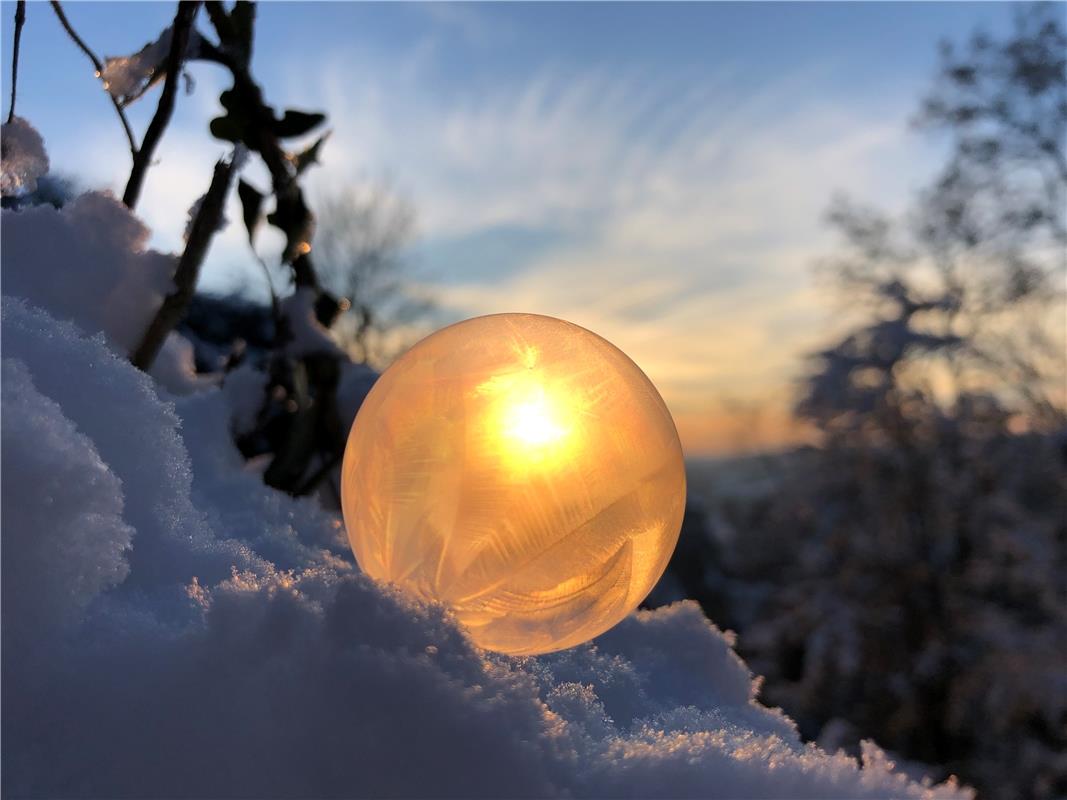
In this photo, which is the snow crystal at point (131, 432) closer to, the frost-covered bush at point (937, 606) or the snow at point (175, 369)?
the snow at point (175, 369)

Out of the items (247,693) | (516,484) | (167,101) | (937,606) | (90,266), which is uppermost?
(937,606)

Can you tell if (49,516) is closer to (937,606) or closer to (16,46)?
(16,46)

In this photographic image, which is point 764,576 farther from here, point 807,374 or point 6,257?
point 6,257

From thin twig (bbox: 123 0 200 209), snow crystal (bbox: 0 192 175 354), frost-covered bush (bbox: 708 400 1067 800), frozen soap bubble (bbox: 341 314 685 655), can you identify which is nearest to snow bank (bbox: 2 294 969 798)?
frozen soap bubble (bbox: 341 314 685 655)

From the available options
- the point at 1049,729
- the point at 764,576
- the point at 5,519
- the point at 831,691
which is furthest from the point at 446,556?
the point at 764,576

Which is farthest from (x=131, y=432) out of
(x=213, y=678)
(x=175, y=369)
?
(x=175, y=369)

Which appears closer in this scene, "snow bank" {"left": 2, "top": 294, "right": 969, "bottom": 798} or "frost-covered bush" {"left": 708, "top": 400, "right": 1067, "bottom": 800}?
"snow bank" {"left": 2, "top": 294, "right": 969, "bottom": 798}

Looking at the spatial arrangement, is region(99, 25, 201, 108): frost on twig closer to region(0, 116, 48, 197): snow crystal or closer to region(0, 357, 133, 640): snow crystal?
region(0, 116, 48, 197): snow crystal
